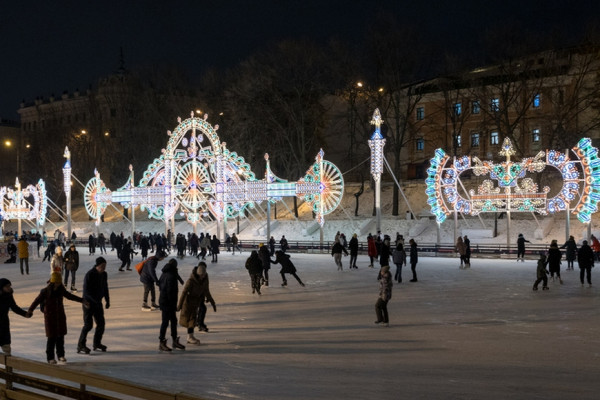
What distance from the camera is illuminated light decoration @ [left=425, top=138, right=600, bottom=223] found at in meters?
28.8

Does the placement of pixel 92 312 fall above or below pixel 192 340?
above

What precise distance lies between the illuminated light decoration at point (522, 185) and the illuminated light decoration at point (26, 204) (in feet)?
97.8

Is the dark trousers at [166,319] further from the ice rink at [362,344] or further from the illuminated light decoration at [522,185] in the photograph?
the illuminated light decoration at [522,185]

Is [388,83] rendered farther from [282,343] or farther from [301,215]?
[282,343]

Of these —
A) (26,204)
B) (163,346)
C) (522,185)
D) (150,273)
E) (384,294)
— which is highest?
(26,204)

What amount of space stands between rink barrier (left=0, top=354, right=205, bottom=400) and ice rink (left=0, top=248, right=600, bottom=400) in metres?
0.92

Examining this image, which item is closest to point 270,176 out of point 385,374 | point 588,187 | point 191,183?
point 191,183

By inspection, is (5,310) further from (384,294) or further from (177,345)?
(384,294)

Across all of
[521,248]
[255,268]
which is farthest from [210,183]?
[255,268]

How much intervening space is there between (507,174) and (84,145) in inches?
2046

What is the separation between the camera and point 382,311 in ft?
42.2

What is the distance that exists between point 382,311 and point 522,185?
20485 millimetres

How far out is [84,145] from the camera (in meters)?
71.2

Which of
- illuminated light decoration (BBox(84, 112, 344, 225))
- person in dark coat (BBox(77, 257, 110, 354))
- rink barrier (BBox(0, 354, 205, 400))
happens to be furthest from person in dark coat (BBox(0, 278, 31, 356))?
illuminated light decoration (BBox(84, 112, 344, 225))
